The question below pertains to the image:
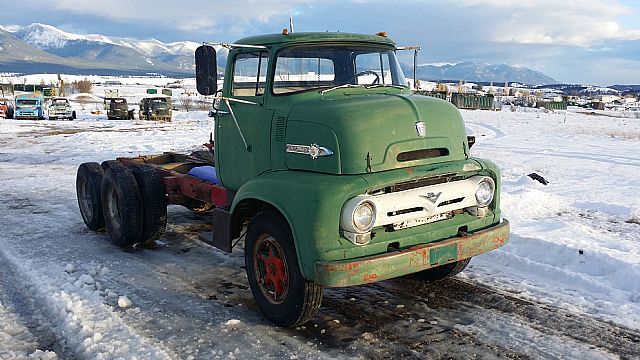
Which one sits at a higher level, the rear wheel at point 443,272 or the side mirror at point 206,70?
the side mirror at point 206,70

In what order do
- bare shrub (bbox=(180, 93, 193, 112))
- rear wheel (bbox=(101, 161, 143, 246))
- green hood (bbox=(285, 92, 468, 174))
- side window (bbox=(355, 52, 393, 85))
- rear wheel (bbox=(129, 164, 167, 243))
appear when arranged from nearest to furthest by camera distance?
green hood (bbox=(285, 92, 468, 174)) < side window (bbox=(355, 52, 393, 85)) < rear wheel (bbox=(101, 161, 143, 246)) < rear wheel (bbox=(129, 164, 167, 243)) < bare shrub (bbox=(180, 93, 193, 112))

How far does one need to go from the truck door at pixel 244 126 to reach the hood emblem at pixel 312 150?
406 mm

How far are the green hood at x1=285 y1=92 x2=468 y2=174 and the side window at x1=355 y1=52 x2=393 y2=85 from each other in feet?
2.11

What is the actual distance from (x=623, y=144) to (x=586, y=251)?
15477 mm

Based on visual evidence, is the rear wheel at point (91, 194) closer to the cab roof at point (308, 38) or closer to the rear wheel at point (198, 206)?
the rear wheel at point (198, 206)

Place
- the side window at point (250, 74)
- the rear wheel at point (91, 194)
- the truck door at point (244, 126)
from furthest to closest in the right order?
the rear wheel at point (91, 194) → the side window at point (250, 74) → the truck door at point (244, 126)

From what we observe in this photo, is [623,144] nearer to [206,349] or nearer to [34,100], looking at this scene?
[206,349]

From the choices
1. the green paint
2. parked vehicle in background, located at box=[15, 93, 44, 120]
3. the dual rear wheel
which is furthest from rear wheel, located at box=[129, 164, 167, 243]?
parked vehicle in background, located at box=[15, 93, 44, 120]

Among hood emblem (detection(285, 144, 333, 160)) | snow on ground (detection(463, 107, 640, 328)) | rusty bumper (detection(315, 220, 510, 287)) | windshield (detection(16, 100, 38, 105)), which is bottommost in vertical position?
snow on ground (detection(463, 107, 640, 328))

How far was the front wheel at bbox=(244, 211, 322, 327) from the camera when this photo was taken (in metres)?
4.41

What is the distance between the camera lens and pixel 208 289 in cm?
552

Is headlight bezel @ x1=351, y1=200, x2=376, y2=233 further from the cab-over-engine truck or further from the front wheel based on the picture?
the front wheel

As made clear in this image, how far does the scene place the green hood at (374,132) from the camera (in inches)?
172

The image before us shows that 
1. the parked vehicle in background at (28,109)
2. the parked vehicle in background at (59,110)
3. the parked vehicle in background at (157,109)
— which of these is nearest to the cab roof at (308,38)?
the parked vehicle in background at (157,109)
